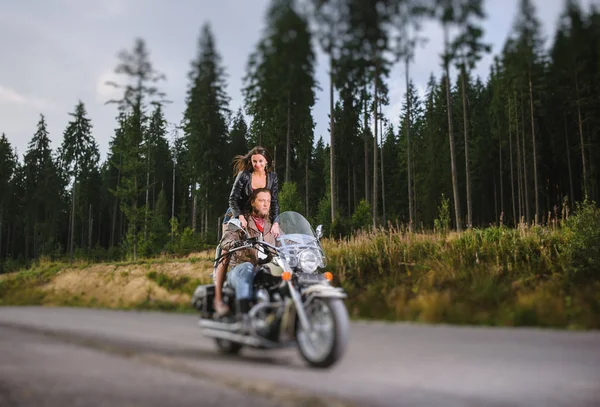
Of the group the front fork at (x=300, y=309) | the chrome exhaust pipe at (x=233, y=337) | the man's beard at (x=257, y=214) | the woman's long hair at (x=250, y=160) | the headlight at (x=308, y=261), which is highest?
the woman's long hair at (x=250, y=160)

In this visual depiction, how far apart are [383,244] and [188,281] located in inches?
178

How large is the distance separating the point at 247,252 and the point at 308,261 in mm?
757

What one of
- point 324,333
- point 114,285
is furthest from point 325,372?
point 114,285

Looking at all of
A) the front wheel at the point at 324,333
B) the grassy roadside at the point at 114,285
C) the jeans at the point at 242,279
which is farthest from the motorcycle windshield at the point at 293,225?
the grassy roadside at the point at 114,285

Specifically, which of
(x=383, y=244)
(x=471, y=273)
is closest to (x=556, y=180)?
(x=383, y=244)

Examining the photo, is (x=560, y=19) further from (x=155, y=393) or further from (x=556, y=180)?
(x=556, y=180)

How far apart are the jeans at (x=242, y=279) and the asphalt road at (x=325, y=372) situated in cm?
49

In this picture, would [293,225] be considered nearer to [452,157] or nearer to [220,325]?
[220,325]

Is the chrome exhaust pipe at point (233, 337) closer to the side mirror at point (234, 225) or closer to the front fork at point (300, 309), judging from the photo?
the front fork at point (300, 309)

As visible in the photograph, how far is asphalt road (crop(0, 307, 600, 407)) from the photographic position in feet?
8.44

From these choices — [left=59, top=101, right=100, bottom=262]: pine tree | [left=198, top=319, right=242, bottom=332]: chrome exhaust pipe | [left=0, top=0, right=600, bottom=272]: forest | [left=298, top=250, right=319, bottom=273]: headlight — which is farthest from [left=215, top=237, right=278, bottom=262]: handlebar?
[left=59, top=101, right=100, bottom=262]: pine tree

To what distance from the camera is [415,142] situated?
3484 cm

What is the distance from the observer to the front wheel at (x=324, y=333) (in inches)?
132

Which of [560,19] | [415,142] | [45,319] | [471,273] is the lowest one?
[45,319]
